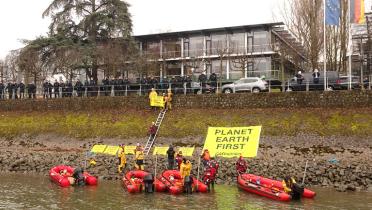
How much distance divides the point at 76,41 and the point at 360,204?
1399 inches

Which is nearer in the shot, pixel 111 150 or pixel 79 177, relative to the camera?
pixel 79 177

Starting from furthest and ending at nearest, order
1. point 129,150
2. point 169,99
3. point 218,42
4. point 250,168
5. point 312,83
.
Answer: point 218,42 < point 169,99 < point 312,83 < point 129,150 < point 250,168

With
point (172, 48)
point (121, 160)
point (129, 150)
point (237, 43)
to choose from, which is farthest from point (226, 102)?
point (172, 48)

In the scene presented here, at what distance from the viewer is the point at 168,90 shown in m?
38.8

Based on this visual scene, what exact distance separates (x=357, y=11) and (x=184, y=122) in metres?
14.9

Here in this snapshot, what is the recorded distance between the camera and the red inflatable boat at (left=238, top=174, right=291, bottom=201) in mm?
19578

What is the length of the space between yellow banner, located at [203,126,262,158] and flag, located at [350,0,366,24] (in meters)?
15.1

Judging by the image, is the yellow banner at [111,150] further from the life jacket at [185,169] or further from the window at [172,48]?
the window at [172,48]

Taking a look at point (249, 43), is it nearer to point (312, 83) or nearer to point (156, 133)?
point (312, 83)

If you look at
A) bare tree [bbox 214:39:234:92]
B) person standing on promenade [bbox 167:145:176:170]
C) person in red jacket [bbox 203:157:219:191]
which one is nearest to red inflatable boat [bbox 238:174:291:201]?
person in red jacket [bbox 203:157:219:191]

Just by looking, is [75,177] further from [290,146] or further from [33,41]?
[33,41]

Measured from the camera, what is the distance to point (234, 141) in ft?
77.8

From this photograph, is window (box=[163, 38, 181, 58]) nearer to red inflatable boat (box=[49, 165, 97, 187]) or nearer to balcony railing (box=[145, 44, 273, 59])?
balcony railing (box=[145, 44, 273, 59])

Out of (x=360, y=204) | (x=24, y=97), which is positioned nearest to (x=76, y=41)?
Result: (x=24, y=97)
